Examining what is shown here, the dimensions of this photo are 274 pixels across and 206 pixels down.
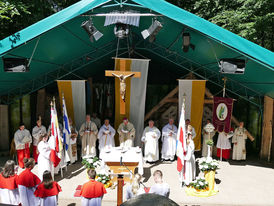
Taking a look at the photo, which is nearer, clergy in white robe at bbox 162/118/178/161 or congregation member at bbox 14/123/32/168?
congregation member at bbox 14/123/32/168

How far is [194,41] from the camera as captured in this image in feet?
27.6

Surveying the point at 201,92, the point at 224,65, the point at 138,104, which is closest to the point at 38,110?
the point at 138,104

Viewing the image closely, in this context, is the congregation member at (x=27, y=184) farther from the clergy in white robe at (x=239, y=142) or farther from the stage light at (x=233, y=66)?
the clergy in white robe at (x=239, y=142)

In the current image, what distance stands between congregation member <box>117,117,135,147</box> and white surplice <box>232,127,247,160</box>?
4.39 meters

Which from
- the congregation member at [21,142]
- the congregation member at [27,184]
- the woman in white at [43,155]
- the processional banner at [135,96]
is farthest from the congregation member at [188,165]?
the congregation member at [21,142]

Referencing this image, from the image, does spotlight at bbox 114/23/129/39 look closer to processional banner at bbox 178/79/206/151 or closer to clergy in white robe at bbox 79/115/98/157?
processional banner at bbox 178/79/206/151

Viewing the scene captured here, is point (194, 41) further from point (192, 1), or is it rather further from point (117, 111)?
point (192, 1)

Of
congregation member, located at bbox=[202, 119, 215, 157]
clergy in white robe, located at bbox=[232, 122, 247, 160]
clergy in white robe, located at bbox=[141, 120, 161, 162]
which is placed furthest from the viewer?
clergy in white robe, located at bbox=[232, 122, 247, 160]

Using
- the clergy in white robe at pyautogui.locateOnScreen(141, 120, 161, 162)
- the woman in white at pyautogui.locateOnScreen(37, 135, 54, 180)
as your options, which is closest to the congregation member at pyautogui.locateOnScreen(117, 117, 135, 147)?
the clergy in white robe at pyautogui.locateOnScreen(141, 120, 161, 162)

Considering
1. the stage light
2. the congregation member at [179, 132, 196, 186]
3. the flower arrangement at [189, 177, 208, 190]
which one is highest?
the stage light

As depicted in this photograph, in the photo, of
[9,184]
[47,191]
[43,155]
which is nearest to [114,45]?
[43,155]

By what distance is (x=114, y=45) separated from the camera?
12.0 m

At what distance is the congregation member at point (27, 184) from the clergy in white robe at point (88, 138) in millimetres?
4668

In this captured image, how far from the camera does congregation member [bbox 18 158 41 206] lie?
5.63 meters
